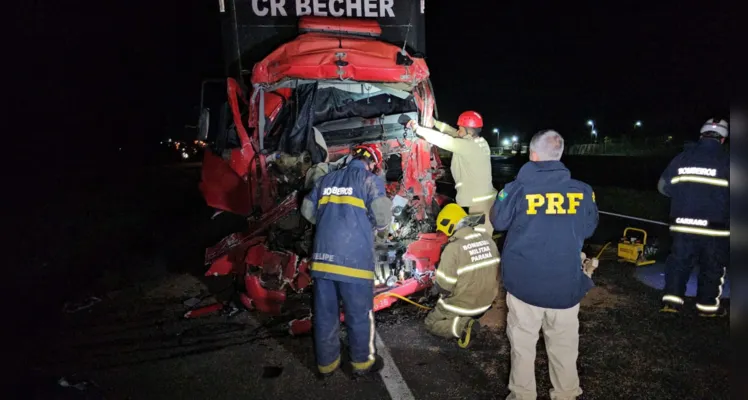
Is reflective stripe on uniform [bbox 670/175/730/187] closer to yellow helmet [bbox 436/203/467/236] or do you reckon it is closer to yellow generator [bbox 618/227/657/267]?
yellow generator [bbox 618/227/657/267]

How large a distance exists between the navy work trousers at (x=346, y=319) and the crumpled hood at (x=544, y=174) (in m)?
1.47

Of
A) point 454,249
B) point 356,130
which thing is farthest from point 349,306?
point 356,130

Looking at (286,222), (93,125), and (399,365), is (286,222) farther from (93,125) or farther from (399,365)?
(93,125)

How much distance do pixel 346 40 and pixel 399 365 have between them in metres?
3.55

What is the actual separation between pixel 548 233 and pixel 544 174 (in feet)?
1.24

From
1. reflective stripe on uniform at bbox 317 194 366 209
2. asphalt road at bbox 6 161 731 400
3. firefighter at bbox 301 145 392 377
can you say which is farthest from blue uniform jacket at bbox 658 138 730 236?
reflective stripe on uniform at bbox 317 194 366 209

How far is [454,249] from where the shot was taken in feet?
12.9

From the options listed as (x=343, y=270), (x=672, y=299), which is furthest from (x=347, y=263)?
(x=672, y=299)

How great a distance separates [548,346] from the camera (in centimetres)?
296

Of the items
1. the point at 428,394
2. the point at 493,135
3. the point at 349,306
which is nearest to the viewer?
the point at 428,394

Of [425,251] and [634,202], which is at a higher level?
[425,251]

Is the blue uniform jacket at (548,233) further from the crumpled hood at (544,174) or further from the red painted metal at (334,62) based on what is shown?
the red painted metal at (334,62)

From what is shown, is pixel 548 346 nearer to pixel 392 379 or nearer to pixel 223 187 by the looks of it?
pixel 392 379

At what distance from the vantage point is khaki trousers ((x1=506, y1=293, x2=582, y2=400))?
113 inches
